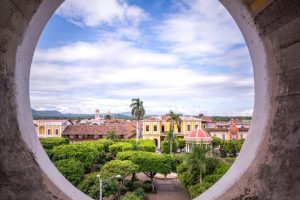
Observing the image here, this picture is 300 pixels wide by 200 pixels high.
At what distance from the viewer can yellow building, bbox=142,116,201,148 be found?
163 feet

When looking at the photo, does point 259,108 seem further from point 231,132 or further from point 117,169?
point 231,132

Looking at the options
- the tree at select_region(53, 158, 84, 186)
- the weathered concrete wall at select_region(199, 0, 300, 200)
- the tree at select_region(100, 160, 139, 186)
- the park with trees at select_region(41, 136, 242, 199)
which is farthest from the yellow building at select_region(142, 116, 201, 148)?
the weathered concrete wall at select_region(199, 0, 300, 200)

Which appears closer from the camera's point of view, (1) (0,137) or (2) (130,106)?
(1) (0,137)

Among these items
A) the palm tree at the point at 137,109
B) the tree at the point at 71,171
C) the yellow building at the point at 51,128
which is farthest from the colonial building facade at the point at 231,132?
the tree at the point at 71,171

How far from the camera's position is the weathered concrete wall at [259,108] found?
185cm

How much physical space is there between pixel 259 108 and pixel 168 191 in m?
26.0

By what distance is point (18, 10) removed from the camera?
6.19ft

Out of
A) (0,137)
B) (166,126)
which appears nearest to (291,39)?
(0,137)

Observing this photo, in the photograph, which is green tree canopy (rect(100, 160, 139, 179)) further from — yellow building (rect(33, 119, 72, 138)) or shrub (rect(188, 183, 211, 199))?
yellow building (rect(33, 119, 72, 138))

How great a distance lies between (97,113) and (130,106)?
131 ft

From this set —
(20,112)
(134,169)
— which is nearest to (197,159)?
(134,169)

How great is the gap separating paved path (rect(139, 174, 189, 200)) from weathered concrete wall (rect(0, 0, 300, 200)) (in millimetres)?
23119

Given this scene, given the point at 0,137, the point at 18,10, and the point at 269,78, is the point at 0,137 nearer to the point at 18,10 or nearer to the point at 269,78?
the point at 18,10

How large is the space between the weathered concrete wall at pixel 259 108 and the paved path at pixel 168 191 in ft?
75.8
